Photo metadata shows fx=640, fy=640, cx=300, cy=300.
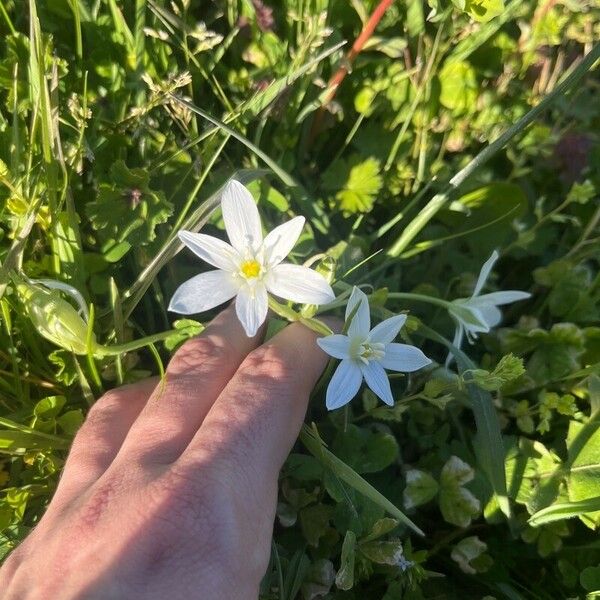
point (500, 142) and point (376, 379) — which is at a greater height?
point (500, 142)

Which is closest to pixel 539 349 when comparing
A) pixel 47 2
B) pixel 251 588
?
pixel 251 588

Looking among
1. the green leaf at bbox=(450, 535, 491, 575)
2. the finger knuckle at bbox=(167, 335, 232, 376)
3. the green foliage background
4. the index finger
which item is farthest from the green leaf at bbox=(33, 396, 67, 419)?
the green leaf at bbox=(450, 535, 491, 575)

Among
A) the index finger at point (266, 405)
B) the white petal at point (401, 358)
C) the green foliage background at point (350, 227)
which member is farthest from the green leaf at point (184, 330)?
the white petal at point (401, 358)

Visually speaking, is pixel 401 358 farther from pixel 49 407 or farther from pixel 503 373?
pixel 49 407

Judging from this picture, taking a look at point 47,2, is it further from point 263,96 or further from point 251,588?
point 251,588

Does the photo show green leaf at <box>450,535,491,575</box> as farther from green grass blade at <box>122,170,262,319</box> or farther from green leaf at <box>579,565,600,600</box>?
green grass blade at <box>122,170,262,319</box>

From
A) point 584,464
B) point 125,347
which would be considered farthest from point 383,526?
point 125,347
